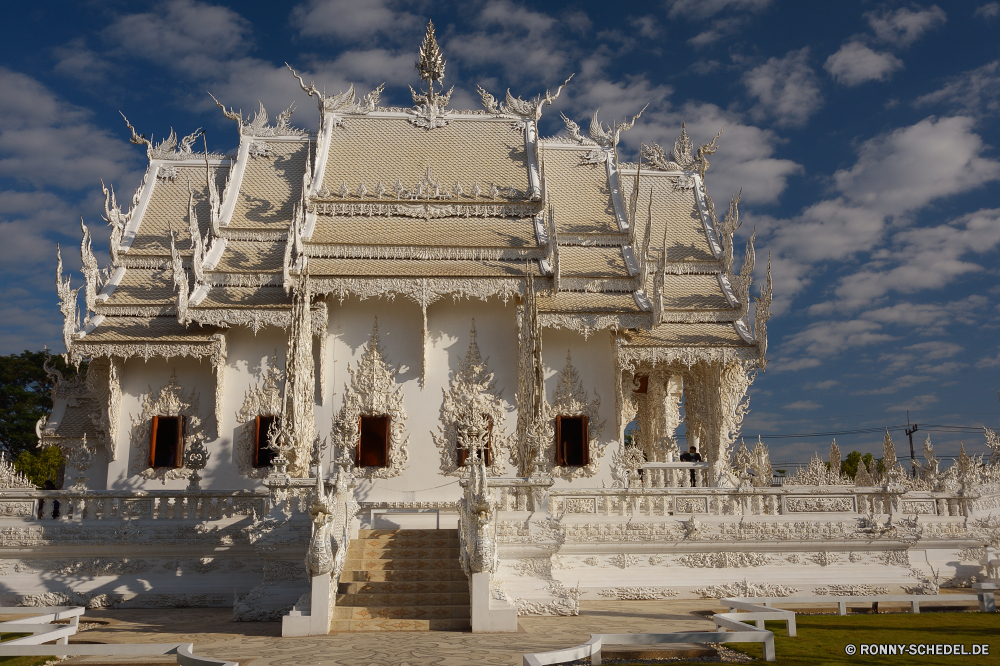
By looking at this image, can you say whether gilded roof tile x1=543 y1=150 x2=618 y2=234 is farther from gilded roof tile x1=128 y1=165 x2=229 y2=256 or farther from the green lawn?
the green lawn

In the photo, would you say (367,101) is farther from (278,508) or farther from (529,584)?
(529,584)

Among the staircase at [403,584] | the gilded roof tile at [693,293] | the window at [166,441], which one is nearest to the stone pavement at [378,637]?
the staircase at [403,584]

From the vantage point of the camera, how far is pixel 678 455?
1519 centimetres

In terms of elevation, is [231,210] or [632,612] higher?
[231,210]

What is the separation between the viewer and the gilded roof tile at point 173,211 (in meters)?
14.3

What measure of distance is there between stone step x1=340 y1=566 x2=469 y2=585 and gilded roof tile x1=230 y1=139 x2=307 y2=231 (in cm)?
772

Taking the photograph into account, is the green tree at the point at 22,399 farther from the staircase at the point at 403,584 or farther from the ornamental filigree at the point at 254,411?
the staircase at the point at 403,584

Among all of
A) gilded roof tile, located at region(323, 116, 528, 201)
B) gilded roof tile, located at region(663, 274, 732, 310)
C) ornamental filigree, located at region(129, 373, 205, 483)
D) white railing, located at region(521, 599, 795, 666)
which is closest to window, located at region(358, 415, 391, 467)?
ornamental filigree, located at region(129, 373, 205, 483)

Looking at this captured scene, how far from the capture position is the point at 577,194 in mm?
15523

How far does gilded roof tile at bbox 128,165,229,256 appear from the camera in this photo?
14.3m

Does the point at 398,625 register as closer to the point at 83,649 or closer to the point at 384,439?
the point at 83,649

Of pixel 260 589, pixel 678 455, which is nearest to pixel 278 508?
pixel 260 589

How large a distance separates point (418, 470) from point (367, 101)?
8280 mm

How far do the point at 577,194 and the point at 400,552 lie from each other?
348 inches
